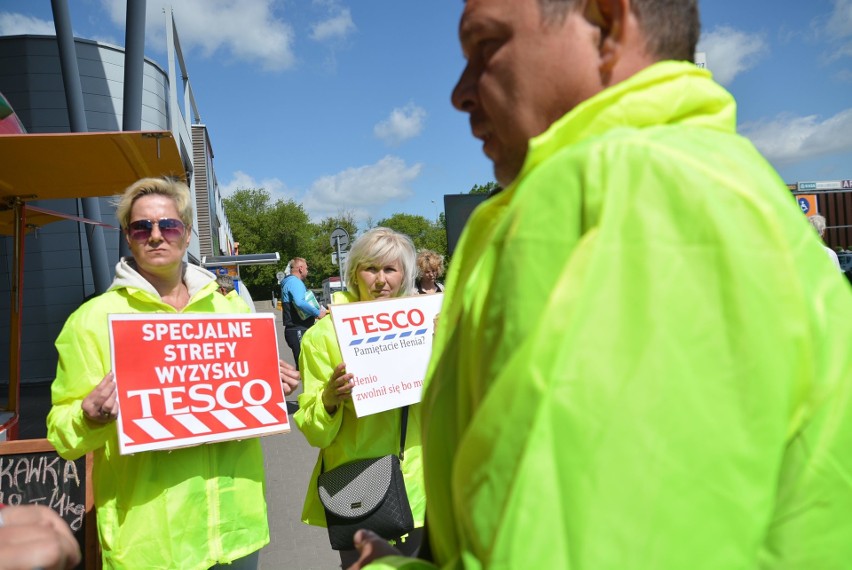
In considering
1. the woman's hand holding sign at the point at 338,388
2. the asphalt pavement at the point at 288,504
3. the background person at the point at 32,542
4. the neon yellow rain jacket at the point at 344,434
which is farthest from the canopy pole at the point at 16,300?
the background person at the point at 32,542

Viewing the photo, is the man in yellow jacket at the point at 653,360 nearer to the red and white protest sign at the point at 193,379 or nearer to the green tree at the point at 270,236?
the red and white protest sign at the point at 193,379

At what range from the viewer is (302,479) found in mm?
6570

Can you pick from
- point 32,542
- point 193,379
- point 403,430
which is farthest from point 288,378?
point 32,542

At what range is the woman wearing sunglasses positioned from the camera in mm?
2459

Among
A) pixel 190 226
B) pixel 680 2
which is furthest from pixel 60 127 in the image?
pixel 680 2

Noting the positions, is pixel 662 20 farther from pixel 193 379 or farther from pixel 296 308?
pixel 296 308

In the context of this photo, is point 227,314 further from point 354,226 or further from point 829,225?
point 354,226

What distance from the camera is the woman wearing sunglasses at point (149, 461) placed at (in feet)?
8.07

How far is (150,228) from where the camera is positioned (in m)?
2.86

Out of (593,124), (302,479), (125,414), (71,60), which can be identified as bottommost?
(302,479)

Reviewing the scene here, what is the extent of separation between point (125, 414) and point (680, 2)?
2343mm

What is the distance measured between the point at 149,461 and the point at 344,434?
36.5 inches

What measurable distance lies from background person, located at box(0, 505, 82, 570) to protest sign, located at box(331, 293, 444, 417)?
6.08 feet

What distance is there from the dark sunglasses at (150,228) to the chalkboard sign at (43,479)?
1.44 metres
